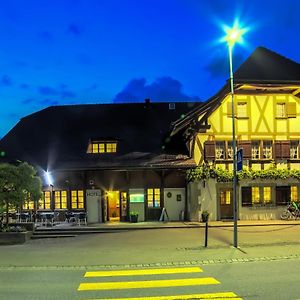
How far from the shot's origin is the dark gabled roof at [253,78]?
2984 cm

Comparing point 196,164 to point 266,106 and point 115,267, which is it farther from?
point 115,267

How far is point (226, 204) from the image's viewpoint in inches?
1176

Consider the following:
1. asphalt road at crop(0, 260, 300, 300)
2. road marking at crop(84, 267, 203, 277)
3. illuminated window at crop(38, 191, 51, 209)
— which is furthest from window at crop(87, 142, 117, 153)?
road marking at crop(84, 267, 203, 277)

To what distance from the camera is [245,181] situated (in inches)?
1181

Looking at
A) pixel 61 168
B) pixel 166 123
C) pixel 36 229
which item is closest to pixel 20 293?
pixel 36 229

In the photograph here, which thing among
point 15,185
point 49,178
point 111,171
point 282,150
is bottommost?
point 15,185

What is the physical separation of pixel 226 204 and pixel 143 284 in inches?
790

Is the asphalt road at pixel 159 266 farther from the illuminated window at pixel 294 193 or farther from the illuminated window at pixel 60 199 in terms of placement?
the illuminated window at pixel 60 199

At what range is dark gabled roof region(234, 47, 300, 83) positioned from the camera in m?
30.5

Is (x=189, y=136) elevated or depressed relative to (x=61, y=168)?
elevated

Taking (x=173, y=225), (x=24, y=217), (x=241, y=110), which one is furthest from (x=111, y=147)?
(x=241, y=110)

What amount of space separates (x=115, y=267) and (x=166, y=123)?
945 inches

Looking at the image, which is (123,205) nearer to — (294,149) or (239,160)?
(294,149)

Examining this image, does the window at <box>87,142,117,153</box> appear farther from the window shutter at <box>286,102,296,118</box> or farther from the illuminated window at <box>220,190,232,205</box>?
the window shutter at <box>286,102,296,118</box>
